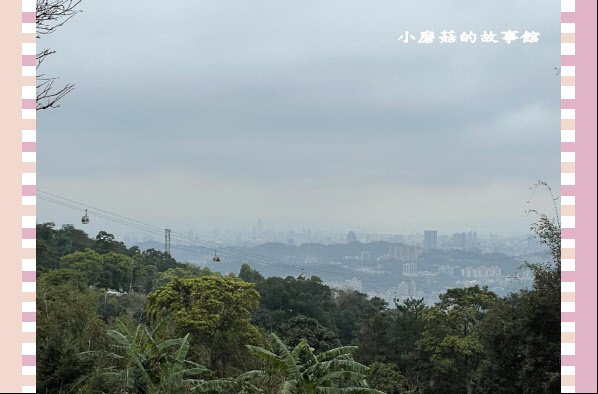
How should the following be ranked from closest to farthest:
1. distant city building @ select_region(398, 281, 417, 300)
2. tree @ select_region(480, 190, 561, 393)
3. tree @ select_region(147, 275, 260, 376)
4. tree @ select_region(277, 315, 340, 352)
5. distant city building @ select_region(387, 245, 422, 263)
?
1. tree @ select_region(480, 190, 561, 393)
2. tree @ select_region(147, 275, 260, 376)
3. tree @ select_region(277, 315, 340, 352)
4. distant city building @ select_region(398, 281, 417, 300)
5. distant city building @ select_region(387, 245, 422, 263)

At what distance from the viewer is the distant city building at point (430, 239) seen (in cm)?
14912

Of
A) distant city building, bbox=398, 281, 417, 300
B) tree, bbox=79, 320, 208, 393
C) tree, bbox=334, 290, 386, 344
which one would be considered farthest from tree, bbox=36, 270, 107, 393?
distant city building, bbox=398, 281, 417, 300

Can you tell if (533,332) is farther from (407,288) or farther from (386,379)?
(407,288)

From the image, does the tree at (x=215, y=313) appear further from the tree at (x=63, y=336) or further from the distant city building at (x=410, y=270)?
the distant city building at (x=410, y=270)

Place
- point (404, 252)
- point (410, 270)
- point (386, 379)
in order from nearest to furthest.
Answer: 1. point (386, 379)
2. point (410, 270)
3. point (404, 252)

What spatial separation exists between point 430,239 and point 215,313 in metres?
137

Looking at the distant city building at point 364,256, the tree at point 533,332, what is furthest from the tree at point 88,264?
the distant city building at point 364,256

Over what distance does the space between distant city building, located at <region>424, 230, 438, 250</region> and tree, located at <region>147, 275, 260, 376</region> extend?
133207mm

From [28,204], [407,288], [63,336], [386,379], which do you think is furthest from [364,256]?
[28,204]

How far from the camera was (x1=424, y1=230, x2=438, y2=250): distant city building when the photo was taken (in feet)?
489

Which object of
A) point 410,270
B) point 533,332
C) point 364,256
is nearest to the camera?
point 533,332

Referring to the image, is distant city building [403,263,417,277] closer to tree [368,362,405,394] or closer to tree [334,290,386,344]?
tree [334,290,386,344]

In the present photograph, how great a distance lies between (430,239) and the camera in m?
151

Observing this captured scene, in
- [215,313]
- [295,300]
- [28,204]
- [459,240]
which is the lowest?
[459,240]
